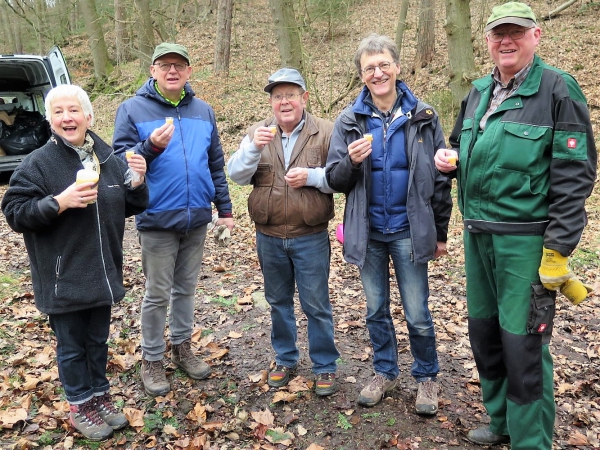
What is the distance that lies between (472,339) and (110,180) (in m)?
2.53

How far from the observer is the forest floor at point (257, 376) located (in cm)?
340

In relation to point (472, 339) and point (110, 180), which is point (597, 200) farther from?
point (110, 180)

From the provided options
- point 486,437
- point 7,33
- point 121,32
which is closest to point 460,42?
point 486,437

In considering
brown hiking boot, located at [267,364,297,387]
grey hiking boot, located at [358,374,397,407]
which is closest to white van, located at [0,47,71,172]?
brown hiking boot, located at [267,364,297,387]

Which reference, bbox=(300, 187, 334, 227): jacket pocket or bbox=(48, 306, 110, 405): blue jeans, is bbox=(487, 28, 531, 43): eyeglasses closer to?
bbox=(300, 187, 334, 227): jacket pocket

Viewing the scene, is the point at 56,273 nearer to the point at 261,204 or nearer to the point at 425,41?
the point at 261,204

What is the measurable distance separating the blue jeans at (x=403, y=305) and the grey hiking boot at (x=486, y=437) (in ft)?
1.54

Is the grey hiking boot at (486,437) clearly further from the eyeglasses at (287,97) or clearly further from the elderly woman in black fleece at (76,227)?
the eyeglasses at (287,97)

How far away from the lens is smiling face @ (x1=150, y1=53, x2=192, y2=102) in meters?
3.61

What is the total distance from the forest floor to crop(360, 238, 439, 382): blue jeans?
312 millimetres

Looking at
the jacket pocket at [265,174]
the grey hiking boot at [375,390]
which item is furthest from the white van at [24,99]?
the grey hiking boot at [375,390]

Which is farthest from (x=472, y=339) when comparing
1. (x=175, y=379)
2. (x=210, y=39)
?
(x=210, y=39)

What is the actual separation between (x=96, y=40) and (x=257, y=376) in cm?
1977

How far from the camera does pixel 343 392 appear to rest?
385 centimetres
